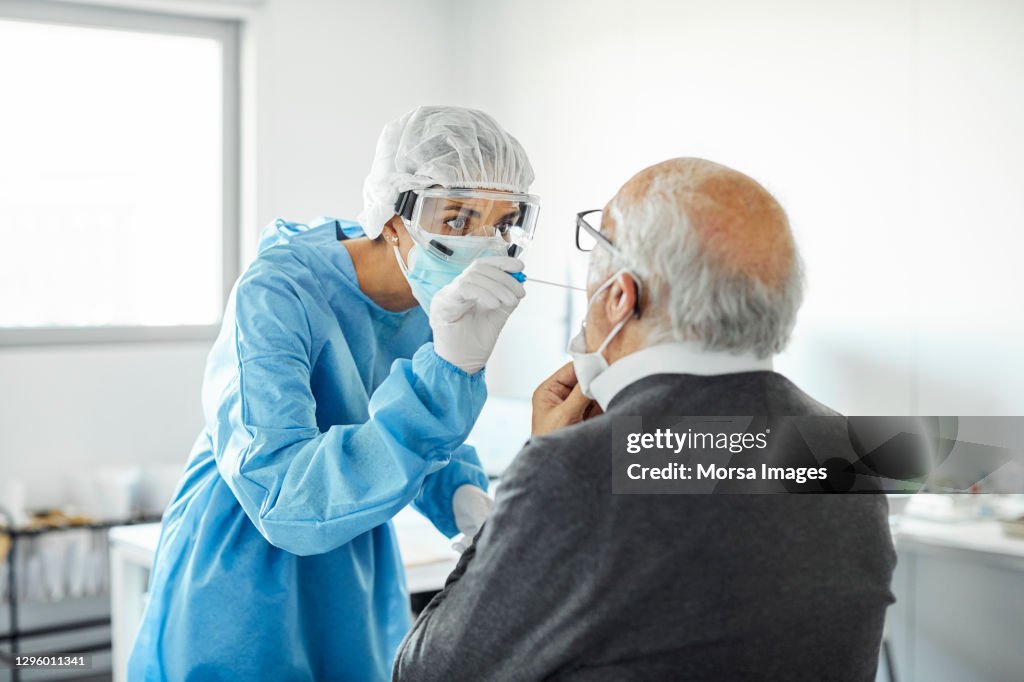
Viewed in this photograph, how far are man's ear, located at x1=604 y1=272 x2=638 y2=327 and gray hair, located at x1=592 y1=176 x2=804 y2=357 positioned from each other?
13 millimetres

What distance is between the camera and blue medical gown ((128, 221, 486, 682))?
125 cm

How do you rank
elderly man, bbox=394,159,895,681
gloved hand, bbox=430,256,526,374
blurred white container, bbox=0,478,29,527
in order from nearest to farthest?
elderly man, bbox=394,159,895,681 < gloved hand, bbox=430,256,526,374 < blurred white container, bbox=0,478,29,527

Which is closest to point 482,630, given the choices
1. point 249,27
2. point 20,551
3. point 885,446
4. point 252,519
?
point 252,519

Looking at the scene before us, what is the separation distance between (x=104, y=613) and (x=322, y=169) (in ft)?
6.42

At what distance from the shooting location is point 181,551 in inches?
57.1

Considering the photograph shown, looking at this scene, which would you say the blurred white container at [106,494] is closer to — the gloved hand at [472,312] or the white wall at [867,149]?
the white wall at [867,149]

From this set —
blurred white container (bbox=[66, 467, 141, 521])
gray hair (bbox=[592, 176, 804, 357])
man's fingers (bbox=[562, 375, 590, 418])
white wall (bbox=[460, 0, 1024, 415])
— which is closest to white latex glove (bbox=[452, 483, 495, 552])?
man's fingers (bbox=[562, 375, 590, 418])

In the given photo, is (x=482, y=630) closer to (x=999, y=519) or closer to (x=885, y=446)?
(x=885, y=446)

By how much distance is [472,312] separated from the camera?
4.49 ft

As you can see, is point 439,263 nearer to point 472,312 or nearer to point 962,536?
point 472,312

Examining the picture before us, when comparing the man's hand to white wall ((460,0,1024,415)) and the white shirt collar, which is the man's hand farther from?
white wall ((460,0,1024,415))

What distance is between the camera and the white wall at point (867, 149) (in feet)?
7.94

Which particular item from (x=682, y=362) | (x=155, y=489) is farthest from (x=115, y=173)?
(x=682, y=362)

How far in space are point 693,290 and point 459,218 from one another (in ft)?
1.88
